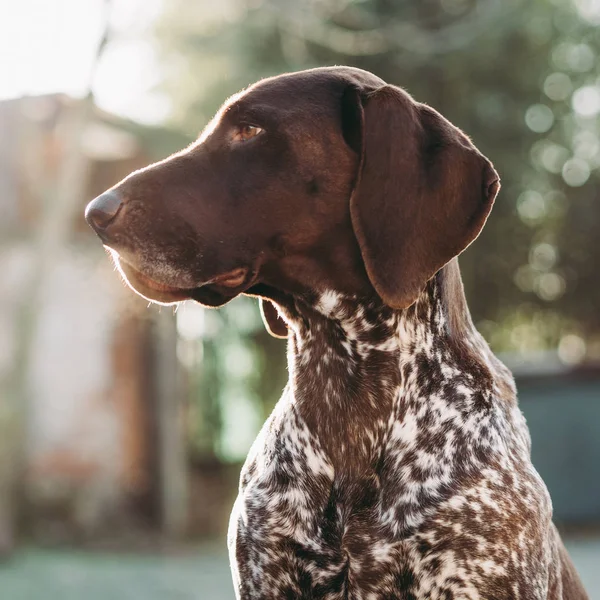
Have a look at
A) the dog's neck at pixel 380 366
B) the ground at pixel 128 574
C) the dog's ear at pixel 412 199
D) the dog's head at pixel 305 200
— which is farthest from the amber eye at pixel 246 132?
the ground at pixel 128 574

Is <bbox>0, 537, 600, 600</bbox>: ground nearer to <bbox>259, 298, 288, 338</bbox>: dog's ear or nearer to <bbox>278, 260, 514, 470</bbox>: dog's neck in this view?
<bbox>259, 298, 288, 338</bbox>: dog's ear

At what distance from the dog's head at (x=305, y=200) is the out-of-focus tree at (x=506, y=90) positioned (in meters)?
8.57

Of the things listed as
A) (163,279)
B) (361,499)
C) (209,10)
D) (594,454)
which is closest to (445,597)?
(361,499)

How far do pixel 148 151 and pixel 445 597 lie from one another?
7.81m

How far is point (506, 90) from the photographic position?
41.3 feet

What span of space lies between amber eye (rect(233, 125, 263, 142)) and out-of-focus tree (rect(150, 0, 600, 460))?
856 cm

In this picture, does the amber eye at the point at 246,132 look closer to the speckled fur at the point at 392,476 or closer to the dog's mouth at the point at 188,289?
the dog's mouth at the point at 188,289

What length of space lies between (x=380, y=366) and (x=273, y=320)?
537 mm

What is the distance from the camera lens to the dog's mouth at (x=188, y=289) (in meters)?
2.65

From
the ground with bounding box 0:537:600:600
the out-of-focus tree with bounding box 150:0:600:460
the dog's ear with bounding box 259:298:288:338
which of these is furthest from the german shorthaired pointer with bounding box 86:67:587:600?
the out-of-focus tree with bounding box 150:0:600:460

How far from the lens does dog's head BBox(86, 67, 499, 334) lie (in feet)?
8.36

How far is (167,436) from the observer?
9945mm

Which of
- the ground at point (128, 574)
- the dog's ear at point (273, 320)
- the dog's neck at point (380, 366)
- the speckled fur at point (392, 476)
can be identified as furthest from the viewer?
the ground at point (128, 574)

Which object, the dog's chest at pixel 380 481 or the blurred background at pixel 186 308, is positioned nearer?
the dog's chest at pixel 380 481
